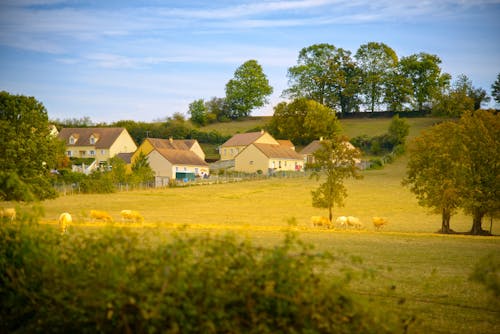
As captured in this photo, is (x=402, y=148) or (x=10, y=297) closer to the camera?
(x=10, y=297)

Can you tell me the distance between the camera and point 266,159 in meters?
117

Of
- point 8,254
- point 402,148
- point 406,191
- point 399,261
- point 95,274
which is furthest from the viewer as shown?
point 402,148

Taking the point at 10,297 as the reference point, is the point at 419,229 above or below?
below

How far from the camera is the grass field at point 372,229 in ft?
49.3

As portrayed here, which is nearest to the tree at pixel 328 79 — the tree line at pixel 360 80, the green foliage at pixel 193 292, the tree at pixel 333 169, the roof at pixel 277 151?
the tree line at pixel 360 80

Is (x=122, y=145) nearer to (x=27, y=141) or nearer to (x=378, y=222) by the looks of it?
(x=27, y=141)

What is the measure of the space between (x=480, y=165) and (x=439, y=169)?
3039 mm

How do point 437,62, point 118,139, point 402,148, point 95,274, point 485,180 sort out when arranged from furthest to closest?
point 437,62 → point 118,139 → point 402,148 → point 485,180 → point 95,274

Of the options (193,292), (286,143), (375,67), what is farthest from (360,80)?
(193,292)

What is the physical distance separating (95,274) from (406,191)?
7411 centimetres

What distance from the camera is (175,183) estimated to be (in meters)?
89.2

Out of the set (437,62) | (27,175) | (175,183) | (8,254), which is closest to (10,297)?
(8,254)

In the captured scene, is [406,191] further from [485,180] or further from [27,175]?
[27,175]

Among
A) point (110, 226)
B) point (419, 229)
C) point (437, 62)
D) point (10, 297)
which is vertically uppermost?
point (437, 62)
